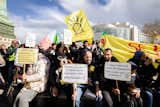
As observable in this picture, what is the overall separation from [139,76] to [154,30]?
46651mm

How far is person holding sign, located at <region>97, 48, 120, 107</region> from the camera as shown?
6.57m

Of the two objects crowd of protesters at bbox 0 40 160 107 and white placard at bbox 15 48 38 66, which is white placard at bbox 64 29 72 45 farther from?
white placard at bbox 15 48 38 66

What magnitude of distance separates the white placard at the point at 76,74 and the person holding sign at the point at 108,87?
0.47 metres

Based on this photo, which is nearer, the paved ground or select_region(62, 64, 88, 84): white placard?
select_region(62, 64, 88, 84): white placard

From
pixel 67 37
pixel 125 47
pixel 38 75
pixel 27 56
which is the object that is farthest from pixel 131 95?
pixel 125 47

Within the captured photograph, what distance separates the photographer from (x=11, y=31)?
20906mm

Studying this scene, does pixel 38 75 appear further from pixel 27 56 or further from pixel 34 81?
pixel 27 56

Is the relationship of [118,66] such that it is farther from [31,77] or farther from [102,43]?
[102,43]

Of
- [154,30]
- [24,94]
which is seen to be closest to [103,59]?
[24,94]

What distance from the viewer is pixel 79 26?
957cm

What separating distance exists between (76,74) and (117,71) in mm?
816

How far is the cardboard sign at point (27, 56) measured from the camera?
22.6ft

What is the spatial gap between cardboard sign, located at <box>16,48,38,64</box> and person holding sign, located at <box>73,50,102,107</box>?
107 cm

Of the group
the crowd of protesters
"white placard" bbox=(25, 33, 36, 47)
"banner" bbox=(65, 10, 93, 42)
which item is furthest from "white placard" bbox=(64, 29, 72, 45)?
the crowd of protesters
